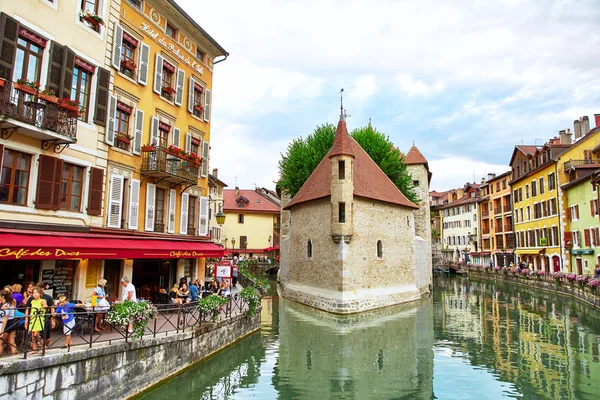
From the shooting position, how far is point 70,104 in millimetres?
11055

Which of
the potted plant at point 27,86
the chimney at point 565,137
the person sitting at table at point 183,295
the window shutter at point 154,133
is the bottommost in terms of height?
the person sitting at table at point 183,295

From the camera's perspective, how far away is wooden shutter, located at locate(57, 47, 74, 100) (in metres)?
11.6

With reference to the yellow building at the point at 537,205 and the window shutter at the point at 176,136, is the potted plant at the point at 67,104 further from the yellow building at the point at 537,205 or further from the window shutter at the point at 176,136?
the yellow building at the point at 537,205

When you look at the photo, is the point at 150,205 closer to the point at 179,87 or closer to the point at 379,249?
the point at 179,87

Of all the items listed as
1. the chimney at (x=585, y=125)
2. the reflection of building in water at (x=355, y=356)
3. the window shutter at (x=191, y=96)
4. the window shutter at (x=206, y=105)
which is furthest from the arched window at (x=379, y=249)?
the chimney at (x=585, y=125)

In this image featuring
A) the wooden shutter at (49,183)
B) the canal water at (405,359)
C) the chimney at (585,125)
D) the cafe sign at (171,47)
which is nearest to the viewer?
the canal water at (405,359)

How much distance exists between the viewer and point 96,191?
12.9 meters

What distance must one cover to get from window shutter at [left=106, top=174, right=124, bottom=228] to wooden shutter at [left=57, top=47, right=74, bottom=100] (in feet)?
9.54

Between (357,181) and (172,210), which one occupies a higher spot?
(357,181)

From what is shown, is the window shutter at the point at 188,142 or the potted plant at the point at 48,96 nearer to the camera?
the potted plant at the point at 48,96

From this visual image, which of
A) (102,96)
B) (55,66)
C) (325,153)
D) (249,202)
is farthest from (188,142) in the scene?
(249,202)

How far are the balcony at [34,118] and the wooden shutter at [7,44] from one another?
0.44 metres

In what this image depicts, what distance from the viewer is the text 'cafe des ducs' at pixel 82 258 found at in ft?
31.5

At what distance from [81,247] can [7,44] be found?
523 cm
